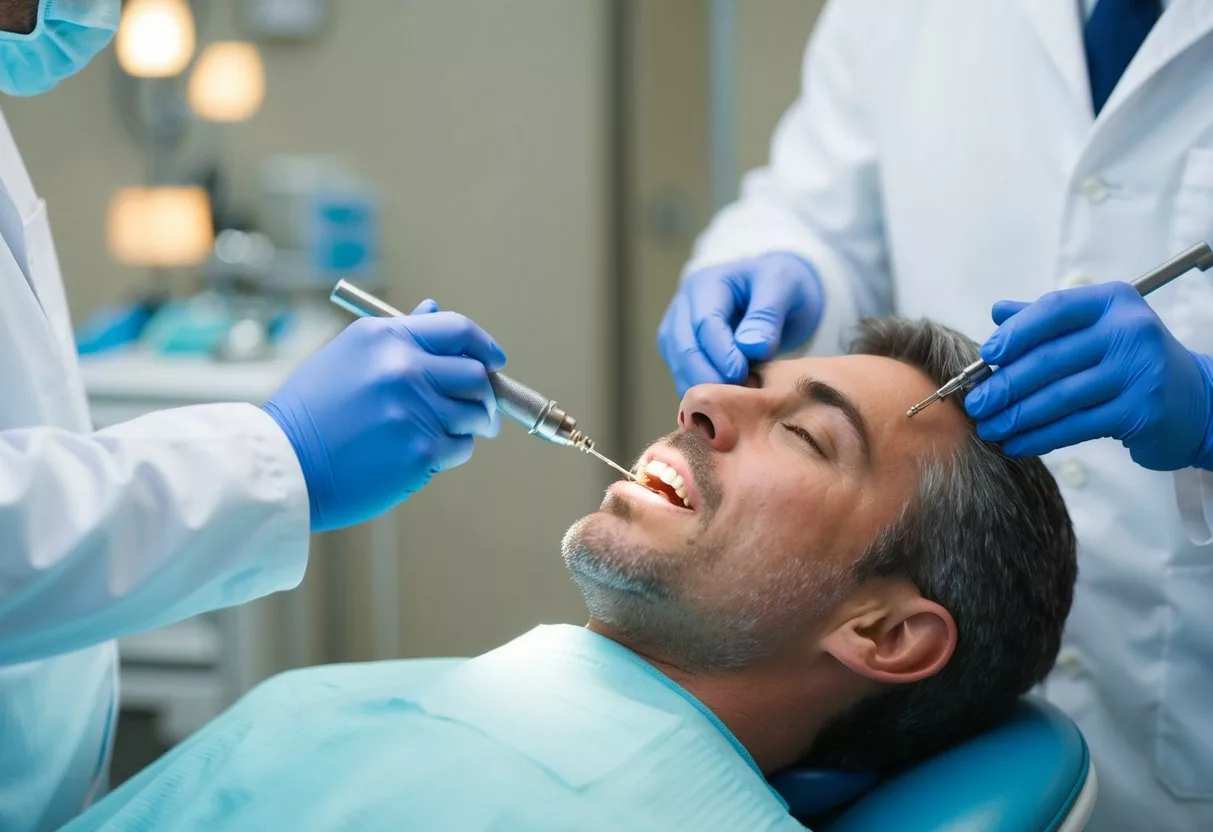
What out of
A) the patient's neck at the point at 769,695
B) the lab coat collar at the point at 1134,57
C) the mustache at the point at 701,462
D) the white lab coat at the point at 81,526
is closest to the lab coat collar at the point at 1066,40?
the lab coat collar at the point at 1134,57

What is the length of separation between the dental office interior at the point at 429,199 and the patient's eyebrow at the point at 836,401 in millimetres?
1365

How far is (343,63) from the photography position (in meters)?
2.76

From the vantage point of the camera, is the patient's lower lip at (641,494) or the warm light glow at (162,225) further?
the warm light glow at (162,225)

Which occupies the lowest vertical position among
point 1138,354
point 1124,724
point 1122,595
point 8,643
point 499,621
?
point 499,621

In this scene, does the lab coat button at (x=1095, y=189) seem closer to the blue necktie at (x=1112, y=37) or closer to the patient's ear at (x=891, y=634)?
the blue necktie at (x=1112, y=37)

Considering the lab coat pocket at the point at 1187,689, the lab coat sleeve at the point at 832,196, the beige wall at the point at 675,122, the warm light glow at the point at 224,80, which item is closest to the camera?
the lab coat pocket at the point at 1187,689

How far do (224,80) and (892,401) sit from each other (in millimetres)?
2024

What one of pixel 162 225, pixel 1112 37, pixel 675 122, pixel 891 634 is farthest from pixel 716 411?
pixel 162 225

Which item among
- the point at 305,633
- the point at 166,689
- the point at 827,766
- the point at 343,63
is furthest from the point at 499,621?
the point at 827,766

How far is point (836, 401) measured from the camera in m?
1.24

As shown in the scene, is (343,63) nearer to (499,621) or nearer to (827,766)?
(499,621)

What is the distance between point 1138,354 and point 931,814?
476 mm

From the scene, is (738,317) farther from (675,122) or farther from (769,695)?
(675,122)

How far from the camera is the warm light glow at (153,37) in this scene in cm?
253
